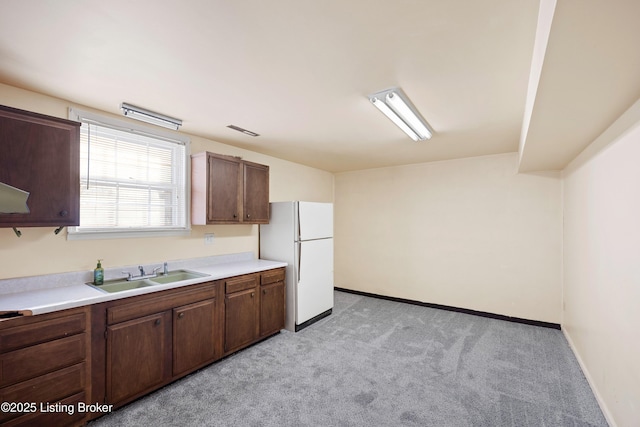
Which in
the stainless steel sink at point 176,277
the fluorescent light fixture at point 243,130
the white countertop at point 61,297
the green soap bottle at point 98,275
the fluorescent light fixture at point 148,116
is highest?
the fluorescent light fixture at point 243,130

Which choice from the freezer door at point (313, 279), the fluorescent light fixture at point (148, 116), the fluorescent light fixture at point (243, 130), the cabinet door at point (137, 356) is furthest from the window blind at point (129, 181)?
the freezer door at point (313, 279)

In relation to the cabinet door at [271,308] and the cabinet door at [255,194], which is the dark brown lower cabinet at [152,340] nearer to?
the cabinet door at [271,308]

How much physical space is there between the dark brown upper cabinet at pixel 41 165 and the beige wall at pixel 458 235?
4.32m

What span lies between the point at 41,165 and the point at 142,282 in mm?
1264

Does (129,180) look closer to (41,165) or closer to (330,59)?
(41,165)

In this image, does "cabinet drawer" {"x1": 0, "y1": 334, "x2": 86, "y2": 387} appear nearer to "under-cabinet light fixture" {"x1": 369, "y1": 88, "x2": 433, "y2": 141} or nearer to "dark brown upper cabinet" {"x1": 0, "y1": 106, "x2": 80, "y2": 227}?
"dark brown upper cabinet" {"x1": 0, "y1": 106, "x2": 80, "y2": 227}

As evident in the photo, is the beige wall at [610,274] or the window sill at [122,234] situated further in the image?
the window sill at [122,234]

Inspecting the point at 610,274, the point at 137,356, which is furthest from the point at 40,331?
the point at 610,274

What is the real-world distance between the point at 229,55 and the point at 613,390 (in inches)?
135

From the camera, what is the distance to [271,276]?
351 centimetres

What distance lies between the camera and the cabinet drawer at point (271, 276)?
11.1 ft

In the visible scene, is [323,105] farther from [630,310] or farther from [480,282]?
[480,282]

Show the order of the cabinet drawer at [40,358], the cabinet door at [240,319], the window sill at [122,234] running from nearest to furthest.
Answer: the cabinet drawer at [40,358] < the window sill at [122,234] < the cabinet door at [240,319]

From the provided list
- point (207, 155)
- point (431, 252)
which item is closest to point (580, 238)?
point (431, 252)
